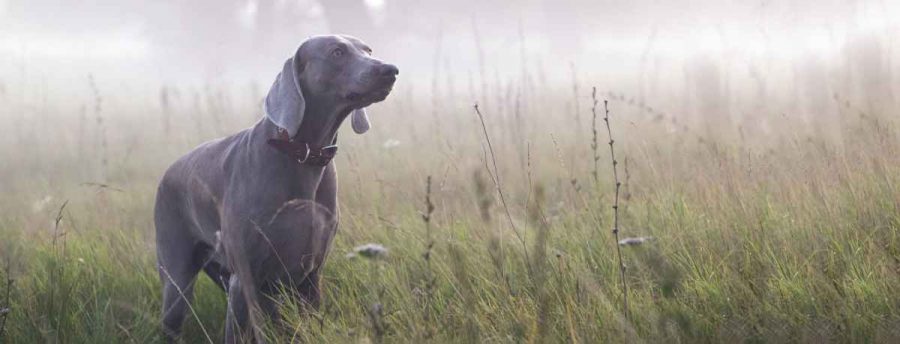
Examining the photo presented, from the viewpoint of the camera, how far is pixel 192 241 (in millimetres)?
3826

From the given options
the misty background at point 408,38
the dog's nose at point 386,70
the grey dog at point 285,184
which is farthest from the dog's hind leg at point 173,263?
the misty background at point 408,38

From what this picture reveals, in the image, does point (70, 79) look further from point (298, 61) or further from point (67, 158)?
point (298, 61)

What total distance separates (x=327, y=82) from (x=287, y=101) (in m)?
0.18

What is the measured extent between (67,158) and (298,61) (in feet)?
26.8

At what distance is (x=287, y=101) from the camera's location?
10.9ft

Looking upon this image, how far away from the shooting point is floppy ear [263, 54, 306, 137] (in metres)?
3.28

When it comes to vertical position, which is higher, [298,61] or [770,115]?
[298,61]

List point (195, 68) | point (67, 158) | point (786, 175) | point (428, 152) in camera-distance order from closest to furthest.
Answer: point (786, 175) < point (428, 152) < point (67, 158) < point (195, 68)

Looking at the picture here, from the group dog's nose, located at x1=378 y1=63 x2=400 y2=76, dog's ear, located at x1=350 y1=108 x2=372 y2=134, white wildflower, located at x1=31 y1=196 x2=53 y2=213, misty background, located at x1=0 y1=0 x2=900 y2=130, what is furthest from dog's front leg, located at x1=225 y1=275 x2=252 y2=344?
misty background, located at x1=0 y1=0 x2=900 y2=130

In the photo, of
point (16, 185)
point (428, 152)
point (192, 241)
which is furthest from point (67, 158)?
point (192, 241)

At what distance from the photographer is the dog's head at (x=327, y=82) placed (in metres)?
3.28

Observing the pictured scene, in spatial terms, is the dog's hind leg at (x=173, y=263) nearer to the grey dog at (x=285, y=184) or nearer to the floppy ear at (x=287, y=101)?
the grey dog at (x=285, y=184)

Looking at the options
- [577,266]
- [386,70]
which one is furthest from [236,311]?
[577,266]

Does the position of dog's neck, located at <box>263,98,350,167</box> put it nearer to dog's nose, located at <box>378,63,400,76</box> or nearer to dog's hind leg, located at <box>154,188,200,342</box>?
Result: dog's nose, located at <box>378,63,400,76</box>
